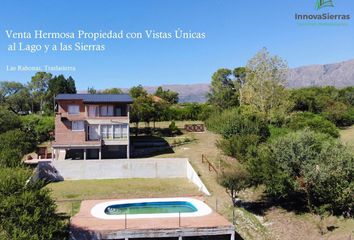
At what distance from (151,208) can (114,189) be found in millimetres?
6321

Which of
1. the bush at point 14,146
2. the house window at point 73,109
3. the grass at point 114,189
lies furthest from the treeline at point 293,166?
the bush at point 14,146

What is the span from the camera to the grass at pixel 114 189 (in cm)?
2850

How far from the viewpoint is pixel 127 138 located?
40688 mm

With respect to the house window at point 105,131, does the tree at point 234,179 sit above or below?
below

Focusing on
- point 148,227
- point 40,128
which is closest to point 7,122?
point 40,128

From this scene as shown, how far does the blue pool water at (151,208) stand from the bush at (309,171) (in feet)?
17.2

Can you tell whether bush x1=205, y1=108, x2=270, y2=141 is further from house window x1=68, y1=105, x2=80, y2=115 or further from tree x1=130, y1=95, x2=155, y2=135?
house window x1=68, y1=105, x2=80, y2=115

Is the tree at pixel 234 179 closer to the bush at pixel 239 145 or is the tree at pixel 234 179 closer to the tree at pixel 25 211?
the bush at pixel 239 145

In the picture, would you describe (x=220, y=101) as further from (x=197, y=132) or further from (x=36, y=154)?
(x=36, y=154)

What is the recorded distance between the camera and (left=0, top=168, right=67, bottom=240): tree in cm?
1700

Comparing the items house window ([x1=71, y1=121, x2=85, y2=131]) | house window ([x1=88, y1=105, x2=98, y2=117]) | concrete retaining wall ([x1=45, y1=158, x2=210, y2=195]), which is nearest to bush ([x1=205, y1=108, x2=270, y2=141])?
concrete retaining wall ([x1=45, y1=158, x2=210, y2=195])

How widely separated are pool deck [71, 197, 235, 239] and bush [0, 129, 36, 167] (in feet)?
31.6

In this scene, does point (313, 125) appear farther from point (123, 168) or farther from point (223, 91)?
point (223, 91)

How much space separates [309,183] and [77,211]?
48.2 feet
